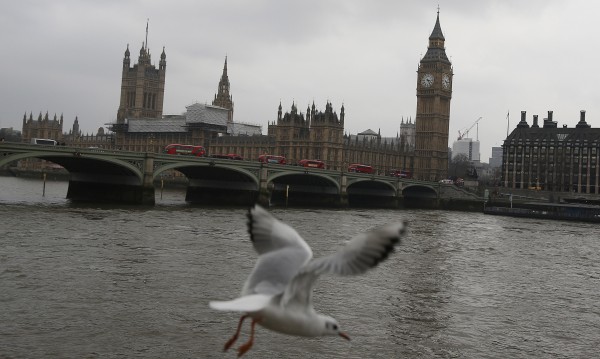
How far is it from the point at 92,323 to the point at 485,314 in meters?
8.23

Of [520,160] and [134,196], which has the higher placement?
[520,160]

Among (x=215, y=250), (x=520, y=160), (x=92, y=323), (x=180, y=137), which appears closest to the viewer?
(x=92, y=323)

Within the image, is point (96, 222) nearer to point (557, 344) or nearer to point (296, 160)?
point (557, 344)

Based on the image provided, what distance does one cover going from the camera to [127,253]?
19938 millimetres

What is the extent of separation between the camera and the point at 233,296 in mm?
14195

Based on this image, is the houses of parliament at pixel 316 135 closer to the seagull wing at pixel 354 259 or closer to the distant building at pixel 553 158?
the distant building at pixel 553 158

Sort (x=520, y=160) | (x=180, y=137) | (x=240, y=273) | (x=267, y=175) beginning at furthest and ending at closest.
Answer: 1. (x=180, y=137)
2. (x=520, y=160)
3. (x=267, y=175)
4. (x=240, y=273)

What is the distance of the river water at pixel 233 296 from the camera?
10.6 m

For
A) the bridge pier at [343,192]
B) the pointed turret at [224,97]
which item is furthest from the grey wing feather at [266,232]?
the pointed turret at [224,97]

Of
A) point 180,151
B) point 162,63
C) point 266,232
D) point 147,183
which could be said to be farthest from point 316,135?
point 266,232

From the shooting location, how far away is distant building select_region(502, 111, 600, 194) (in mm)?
99688

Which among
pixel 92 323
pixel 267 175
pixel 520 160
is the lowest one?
pixel 92 323

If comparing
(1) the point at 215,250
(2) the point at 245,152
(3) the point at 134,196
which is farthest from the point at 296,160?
(1) the point at 215,250

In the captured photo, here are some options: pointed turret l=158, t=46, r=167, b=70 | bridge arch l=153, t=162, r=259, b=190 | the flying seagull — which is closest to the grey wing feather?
the flying seagull
